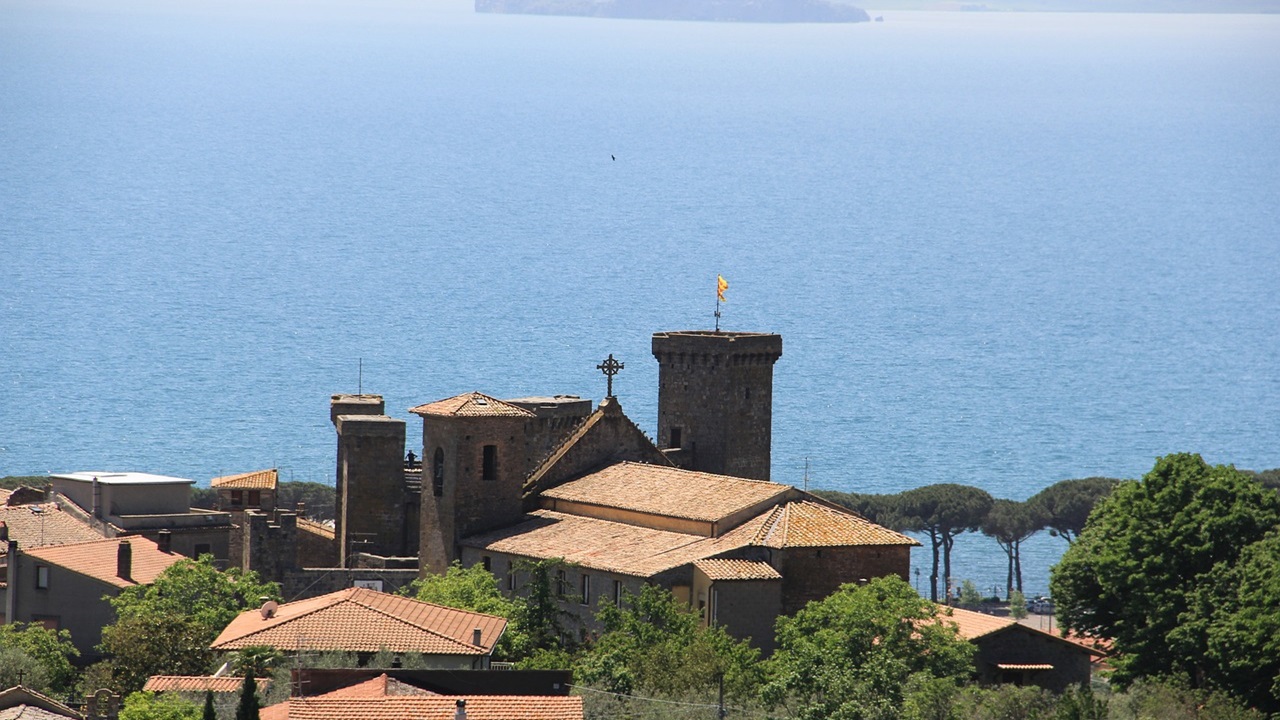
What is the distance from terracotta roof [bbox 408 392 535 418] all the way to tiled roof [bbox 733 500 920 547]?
682 cm

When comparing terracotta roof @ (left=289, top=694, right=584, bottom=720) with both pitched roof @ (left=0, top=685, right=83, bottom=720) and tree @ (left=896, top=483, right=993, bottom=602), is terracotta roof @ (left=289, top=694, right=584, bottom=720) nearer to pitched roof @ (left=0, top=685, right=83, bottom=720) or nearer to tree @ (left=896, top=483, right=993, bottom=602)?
pitched roof @ (left=0, top=685, right=83, bottom=720)

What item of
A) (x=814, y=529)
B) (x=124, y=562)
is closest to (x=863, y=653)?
(x=814, y=529)

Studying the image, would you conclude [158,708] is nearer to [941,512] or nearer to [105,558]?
[105,558]

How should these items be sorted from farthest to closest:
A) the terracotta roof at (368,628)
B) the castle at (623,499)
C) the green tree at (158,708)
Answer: the castle at (623,499)
the terracotta roof at (368,628)
the green tree at (158,708)

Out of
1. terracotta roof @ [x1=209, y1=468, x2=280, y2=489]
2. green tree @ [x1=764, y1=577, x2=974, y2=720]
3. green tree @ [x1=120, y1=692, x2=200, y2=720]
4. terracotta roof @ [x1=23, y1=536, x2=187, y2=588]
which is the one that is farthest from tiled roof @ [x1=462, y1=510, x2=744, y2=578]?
terracotta roof @ [x1=209, y1=468, x2=280, y2=489]

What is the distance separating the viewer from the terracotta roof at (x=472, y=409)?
56.4 metres

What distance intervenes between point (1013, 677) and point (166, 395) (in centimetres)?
11575

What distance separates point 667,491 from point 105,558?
14244mm

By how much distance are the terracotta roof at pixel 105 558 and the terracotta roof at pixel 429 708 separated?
2449 centimetres

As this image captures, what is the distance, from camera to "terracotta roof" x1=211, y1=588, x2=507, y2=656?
4362cm

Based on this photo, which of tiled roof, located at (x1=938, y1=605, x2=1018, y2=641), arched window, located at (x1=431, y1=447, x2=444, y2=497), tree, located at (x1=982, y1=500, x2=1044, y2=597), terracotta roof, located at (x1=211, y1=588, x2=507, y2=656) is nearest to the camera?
terracotta roof, located at (x1=211, y1=588, x2=507, y2=656)

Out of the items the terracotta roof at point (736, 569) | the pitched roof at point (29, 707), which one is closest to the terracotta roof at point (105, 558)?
the terracotta roof at point (736, 569)

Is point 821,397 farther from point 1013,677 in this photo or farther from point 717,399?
point 1013,677

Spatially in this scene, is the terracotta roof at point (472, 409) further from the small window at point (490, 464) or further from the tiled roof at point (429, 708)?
the tiled roof at point (429, 708)
